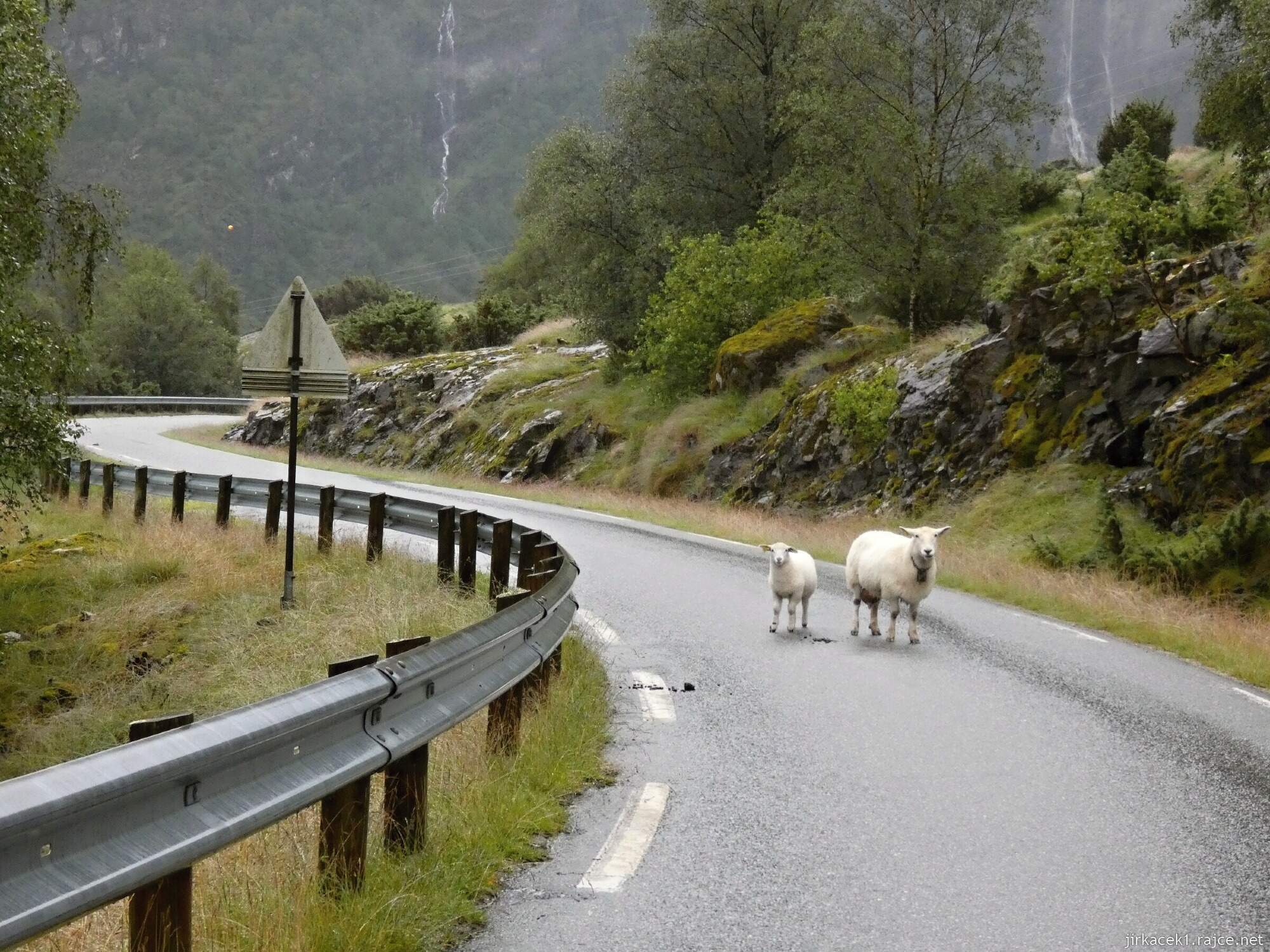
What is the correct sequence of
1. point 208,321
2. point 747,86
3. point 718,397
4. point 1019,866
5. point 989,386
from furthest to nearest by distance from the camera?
point 208,321, point 747,86, point 718,397, point 989,386, point 1019,866

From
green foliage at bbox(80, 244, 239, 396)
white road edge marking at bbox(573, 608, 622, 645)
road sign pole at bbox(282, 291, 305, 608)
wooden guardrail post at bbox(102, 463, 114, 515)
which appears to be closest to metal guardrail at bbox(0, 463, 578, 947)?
white road edge marking at bbox(573, 608, 622, 645)

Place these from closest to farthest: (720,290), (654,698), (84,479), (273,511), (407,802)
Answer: (407,802), (654,698), (273,511), (84,479), (720,290)

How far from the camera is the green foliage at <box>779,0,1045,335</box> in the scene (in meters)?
30.2

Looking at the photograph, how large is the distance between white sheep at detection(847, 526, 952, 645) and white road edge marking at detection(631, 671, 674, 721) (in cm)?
258

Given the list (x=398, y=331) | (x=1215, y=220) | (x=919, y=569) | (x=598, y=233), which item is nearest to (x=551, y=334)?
(x=398, y=331)

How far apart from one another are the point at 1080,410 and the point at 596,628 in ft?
41.4

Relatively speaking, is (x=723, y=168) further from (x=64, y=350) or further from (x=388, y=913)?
(x=388, y=913)

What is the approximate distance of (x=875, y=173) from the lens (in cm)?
3077

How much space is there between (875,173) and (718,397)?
7068 mm

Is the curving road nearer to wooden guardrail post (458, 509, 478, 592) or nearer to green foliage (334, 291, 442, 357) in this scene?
wooden guardrail post (458, 509, 478, 592)

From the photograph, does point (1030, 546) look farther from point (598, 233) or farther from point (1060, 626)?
point (598, 233)

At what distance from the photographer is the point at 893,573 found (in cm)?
1096

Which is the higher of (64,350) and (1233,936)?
(64,350)

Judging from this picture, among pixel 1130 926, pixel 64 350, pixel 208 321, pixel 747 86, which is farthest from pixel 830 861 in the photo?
pixel 208 321
